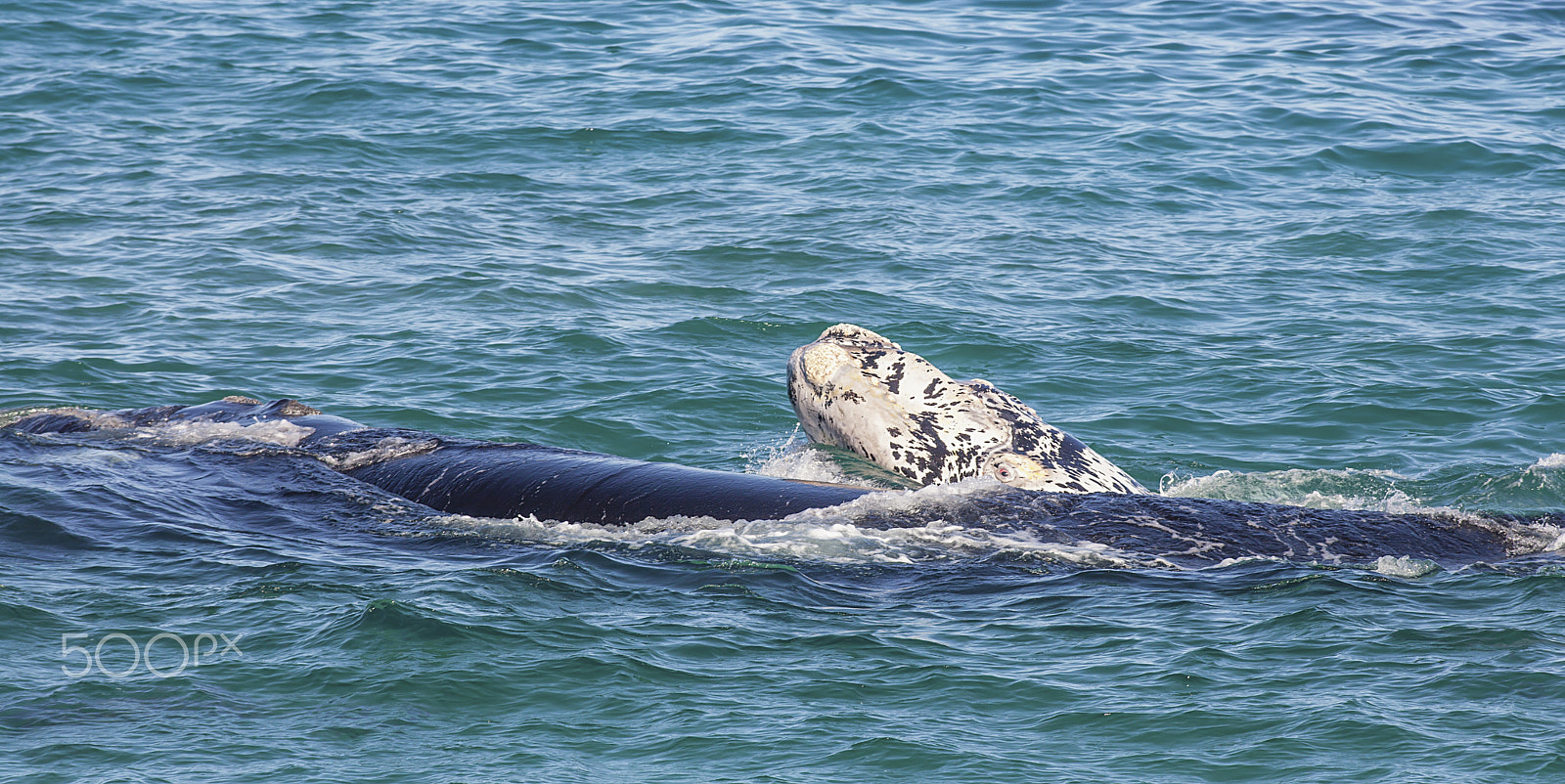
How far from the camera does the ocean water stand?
5996mm

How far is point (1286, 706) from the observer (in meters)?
5.93

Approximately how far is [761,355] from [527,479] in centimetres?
510

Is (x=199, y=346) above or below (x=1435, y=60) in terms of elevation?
below

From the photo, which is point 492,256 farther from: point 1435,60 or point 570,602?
point 1435,60

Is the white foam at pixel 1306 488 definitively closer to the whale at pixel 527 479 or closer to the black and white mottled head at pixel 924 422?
the black and white mottled head at pixel 924 422

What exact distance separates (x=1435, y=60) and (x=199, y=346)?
1872 cm

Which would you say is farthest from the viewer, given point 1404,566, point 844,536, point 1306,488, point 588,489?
point 1306,488

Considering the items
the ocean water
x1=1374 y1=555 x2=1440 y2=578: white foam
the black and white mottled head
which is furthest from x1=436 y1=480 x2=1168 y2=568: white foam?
x1=1374 y1=555 x2=1440 y2=578: white foam

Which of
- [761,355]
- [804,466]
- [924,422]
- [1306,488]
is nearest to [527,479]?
[804,466]

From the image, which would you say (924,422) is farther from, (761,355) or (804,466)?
(761,355)

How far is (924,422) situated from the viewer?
374 inches

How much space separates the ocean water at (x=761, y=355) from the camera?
5996mm

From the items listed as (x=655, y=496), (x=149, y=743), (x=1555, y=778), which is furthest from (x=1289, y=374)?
(x=149, y=743)

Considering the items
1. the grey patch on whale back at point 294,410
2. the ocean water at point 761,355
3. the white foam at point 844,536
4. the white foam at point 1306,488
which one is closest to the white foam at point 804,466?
the ocean water at point 761,355
